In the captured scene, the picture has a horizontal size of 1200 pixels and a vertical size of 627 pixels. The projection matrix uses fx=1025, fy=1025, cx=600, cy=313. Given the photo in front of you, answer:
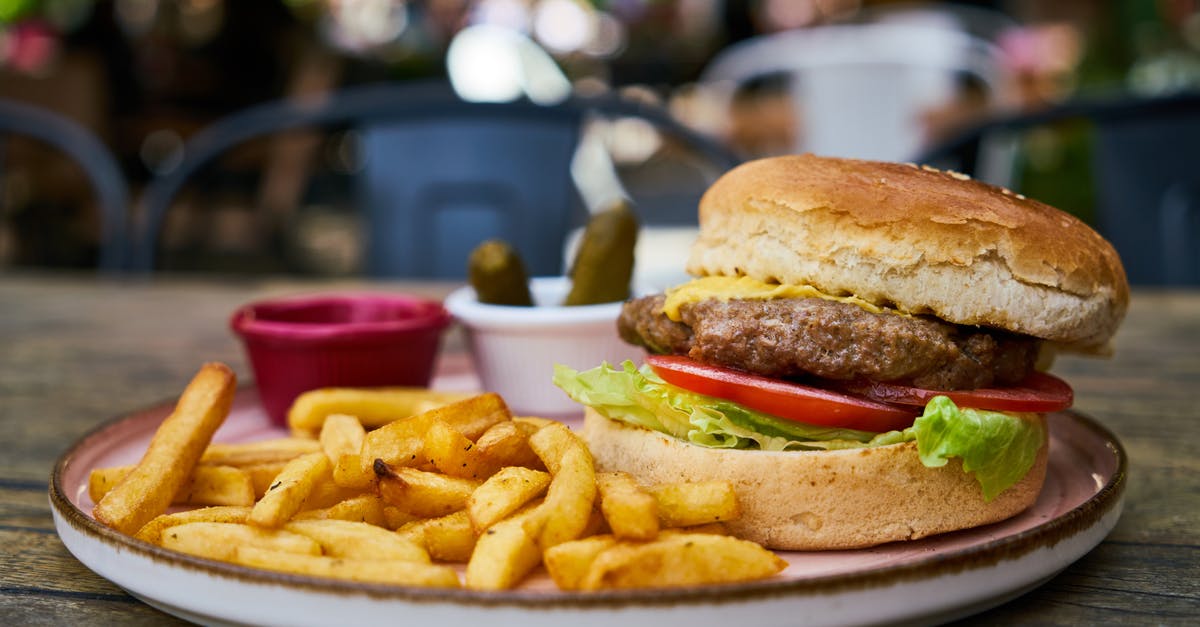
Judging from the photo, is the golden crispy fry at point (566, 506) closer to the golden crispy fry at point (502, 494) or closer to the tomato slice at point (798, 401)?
the golden crispy fry at point (502, 494)

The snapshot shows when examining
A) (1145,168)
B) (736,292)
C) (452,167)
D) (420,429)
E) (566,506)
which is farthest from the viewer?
(452,167)

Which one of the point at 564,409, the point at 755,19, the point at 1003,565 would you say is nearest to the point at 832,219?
the point at 1003,565

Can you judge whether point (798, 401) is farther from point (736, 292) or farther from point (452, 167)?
point (452, 167)

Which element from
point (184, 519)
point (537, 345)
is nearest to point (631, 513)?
point (184, 519)

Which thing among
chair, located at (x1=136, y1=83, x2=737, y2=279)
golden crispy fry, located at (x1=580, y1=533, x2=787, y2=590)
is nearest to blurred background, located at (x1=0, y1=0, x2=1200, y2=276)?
chair, located at (x1=136, y1=83, x2=737, y2=279)

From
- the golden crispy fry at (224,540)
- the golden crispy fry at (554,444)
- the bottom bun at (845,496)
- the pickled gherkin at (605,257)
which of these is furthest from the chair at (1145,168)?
the golden crispy fry at (224,540)

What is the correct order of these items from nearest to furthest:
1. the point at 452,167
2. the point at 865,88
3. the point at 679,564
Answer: the point at 679,564
the point at 452,167
the point at 865,88

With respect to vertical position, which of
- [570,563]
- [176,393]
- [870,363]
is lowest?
[176,393]
